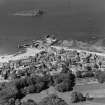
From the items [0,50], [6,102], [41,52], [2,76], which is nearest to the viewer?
[6,102]

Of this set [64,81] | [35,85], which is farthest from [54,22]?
[35,85]

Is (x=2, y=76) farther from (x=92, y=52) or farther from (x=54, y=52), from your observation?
(x=92, y=52)

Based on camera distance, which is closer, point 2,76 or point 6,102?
point 6,102

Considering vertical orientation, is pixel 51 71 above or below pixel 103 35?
below

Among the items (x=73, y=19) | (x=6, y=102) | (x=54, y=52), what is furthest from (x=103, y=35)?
(x=6, y=102)

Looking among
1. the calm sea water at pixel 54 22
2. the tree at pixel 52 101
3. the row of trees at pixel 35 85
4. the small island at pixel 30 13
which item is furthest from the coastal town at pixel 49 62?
the small island at pixel 30 13

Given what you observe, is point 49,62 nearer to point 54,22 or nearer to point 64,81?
point 64,81
